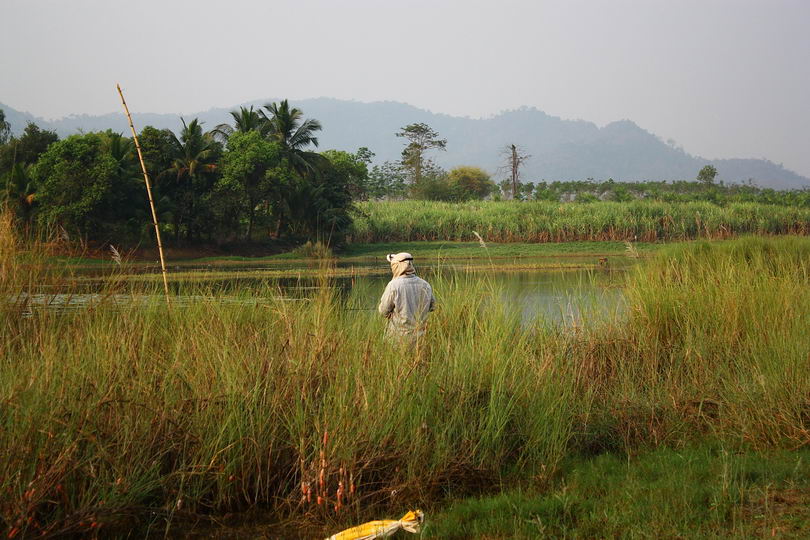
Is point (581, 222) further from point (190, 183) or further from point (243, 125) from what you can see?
point (190, 183)

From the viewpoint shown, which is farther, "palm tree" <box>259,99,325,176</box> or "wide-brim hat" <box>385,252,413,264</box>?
"palm tree" <box>259,99,325,176</box>

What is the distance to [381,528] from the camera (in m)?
3.99

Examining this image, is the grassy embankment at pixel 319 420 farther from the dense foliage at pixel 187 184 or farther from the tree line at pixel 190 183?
the dense foliage at pixel 187 184

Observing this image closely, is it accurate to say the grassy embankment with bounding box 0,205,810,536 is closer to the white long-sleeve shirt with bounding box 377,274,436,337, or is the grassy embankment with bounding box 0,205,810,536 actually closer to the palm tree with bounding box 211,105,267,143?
the white long-sleeve shirt with bounding box 377,274,436,337

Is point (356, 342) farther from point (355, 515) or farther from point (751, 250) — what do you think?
point (751, 250)

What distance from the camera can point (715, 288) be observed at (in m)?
8.76

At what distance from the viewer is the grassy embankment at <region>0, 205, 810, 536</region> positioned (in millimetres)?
4043

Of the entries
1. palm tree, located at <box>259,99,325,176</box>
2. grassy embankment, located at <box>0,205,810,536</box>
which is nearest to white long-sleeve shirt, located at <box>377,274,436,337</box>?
grassy embankment, located at <box>0,205,810,536</box>

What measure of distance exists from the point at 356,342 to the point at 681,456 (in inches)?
97.6

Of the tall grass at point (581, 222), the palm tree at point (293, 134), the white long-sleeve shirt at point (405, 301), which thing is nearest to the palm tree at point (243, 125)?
the palm tree at point (293, 134)

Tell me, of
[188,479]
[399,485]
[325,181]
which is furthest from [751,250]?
[325,181]

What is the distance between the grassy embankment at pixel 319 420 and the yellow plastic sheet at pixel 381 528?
0.79ft

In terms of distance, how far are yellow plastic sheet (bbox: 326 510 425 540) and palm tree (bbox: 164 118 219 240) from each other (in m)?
35.4

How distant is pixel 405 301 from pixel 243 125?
39.1 m
